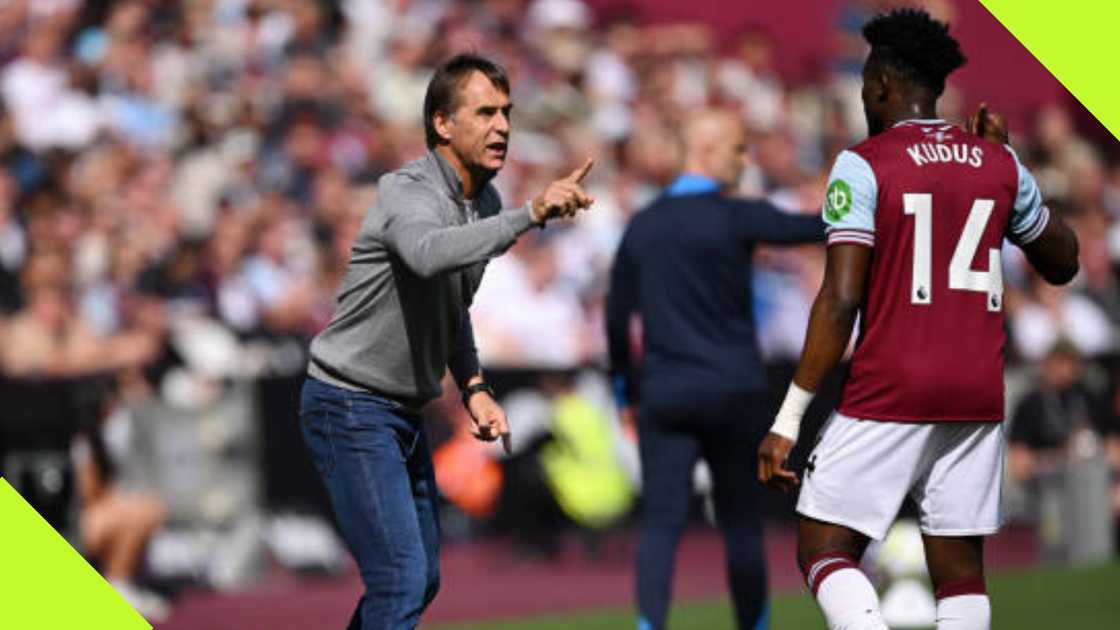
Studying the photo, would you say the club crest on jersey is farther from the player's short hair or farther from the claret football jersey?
the player's short hair

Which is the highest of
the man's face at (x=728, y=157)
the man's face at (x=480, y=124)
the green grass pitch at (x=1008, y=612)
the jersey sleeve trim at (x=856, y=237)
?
the man's face at (x=480, y=124)

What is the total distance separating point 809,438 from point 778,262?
4005 millimetres

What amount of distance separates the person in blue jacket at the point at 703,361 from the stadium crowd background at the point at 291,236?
2.78m

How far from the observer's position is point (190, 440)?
14023 millimetres

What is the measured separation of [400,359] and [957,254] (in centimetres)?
175

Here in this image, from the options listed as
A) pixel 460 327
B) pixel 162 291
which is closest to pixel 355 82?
pixel 162 291

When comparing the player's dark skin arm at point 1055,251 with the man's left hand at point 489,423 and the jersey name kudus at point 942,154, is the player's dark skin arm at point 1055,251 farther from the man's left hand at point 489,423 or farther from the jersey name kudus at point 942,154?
the man's left hand at point 489,423

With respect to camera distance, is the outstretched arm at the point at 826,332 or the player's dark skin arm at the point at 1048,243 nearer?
the outstretched arm at the point at 826,332

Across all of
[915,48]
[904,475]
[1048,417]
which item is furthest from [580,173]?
[1048,417]

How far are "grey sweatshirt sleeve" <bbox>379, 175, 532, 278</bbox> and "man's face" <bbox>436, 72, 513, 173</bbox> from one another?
22 cm

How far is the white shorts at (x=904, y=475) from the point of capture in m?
6.59

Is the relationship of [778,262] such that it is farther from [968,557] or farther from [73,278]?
[968,557]

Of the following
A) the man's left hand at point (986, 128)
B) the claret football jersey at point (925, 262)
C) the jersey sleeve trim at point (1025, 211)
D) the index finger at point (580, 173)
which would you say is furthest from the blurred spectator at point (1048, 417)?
the index finger at point (580, 173)

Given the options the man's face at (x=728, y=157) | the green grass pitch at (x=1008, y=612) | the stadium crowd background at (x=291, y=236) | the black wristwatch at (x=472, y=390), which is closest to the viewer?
the black wristwatch at (x=472, y=390)
